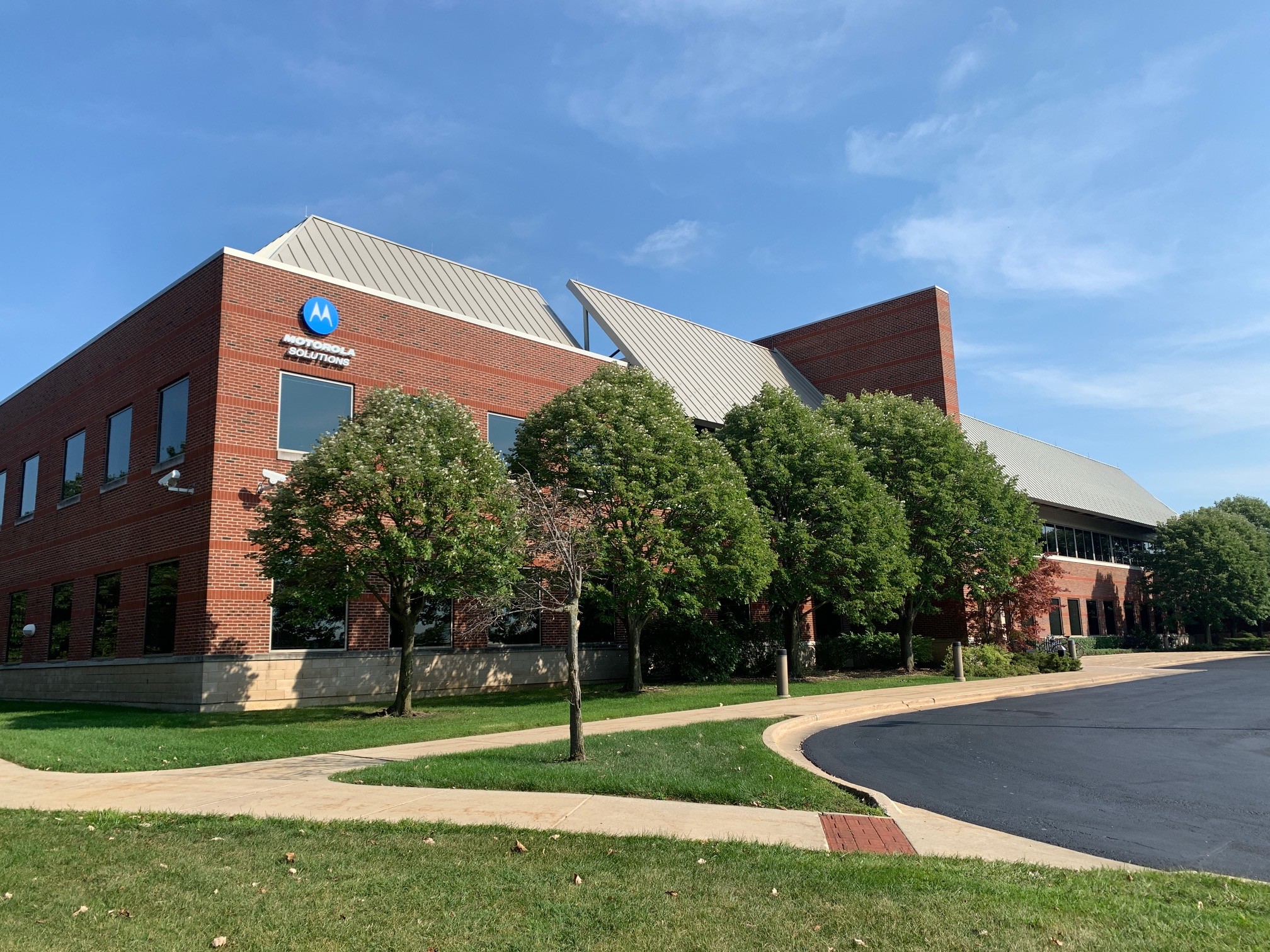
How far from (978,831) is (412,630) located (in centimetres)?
1328

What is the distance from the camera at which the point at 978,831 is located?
24.9 ft

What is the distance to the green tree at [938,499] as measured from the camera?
1155 inches

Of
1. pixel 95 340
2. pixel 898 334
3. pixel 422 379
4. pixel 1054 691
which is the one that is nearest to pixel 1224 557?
pixel 898 334

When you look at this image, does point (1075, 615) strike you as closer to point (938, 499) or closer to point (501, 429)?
point (938, 499)

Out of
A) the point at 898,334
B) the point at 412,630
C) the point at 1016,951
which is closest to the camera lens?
the point at 1016,951

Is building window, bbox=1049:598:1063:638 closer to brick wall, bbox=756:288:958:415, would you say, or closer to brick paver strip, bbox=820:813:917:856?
brick wall, bbox=756:288:958:415

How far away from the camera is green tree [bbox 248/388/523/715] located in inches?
664

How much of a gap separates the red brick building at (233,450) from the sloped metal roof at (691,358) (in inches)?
9.1

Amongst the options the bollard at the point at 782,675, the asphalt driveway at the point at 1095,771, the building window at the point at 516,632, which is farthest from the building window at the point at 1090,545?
the asphalt driveway at the point at 1095,771

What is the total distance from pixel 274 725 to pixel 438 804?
9558mm

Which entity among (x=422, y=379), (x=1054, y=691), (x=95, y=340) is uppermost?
(x=95, y=340)

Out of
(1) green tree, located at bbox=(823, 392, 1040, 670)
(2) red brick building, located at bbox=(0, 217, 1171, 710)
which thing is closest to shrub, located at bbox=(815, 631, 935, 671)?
(1) green tree, located at bbox=(823, 392, 1040, 670)

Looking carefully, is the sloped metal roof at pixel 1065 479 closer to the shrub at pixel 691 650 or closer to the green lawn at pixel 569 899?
the shrub at pixel 691 650

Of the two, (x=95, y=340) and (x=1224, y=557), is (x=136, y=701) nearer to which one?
(x=95, y=340)
